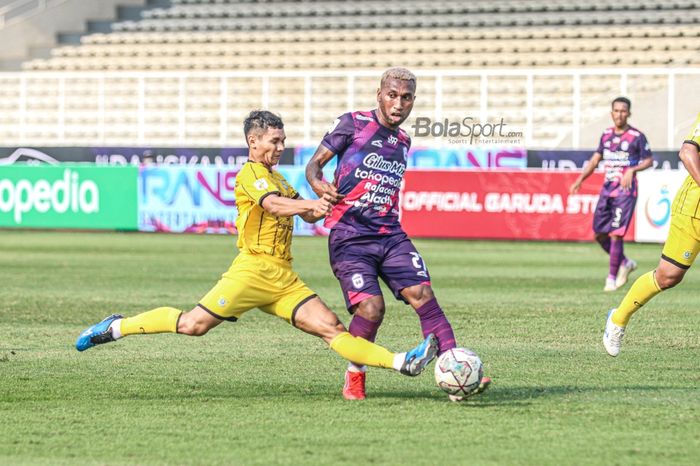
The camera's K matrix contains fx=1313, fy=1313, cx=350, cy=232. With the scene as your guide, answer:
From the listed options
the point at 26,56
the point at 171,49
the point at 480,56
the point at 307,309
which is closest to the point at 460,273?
the point at 307,309

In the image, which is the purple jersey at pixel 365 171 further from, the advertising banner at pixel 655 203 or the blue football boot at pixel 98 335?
the advertising banner at pixel 655 203

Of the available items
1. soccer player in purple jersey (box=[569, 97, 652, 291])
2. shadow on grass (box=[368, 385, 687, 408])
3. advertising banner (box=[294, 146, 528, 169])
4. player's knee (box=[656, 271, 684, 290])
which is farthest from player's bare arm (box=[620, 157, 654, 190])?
advertising banner (box=[294, 146, 528, 169])

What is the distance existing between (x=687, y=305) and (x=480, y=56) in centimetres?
1822

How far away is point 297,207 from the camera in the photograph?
288 inches

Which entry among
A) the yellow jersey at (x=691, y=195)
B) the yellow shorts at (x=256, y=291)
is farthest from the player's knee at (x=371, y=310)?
the yellow jersey at (x=691, y=195)

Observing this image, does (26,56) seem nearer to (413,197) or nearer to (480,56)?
(480,56)

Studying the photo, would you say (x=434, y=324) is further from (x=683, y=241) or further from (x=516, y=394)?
(x=683, y=241)

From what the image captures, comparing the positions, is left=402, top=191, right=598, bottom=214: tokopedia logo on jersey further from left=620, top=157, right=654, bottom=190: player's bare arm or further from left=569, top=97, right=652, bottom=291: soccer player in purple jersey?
left=620, top=157, right=654, bottom=190: player's bare arm

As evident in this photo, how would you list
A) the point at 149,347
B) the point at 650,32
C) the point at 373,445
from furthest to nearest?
the point at 650,32
the point at 149,347
the point at 373,445

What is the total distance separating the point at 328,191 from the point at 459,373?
1241 millimetres

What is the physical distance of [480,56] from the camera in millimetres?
30875

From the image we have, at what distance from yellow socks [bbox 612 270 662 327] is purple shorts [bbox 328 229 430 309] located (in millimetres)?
1968

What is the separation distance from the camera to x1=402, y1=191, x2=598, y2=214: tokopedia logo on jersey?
22719 millimetres

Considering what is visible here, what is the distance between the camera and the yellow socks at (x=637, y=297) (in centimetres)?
899
